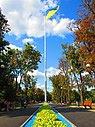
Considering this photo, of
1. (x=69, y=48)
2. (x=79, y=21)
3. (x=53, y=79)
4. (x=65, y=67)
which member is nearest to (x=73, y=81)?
(x=65, y=67)

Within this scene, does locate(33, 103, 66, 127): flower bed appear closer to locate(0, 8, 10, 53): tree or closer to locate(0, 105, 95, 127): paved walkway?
locate(0, 105, 95, 127): paved walkway

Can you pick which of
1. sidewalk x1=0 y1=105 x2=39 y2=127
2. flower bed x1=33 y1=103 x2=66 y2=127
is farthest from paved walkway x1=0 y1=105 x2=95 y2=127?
flower bed x1=33 y1=103 x2=66 y2=127

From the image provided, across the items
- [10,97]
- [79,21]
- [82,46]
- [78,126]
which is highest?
[79,21]

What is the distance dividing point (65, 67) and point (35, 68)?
1514 cm

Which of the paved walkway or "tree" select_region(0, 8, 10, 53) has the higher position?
"tree" select_region(0, 8, 10, 53)

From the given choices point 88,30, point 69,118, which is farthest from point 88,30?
point 69,118

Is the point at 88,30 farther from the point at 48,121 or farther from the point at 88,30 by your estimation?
the point at 48,121

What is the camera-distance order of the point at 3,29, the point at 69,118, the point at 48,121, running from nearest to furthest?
the point at 48,121
the point at 69,118
the point at 3,29

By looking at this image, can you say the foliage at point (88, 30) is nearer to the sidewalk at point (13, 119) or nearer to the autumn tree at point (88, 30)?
the autumn tree at point (88, 30)

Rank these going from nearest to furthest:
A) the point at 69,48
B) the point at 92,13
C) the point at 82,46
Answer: the point at 92,13
the point at 82,46
the point at 69,48

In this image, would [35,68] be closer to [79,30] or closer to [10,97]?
[10,97]

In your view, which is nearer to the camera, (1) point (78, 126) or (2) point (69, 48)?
(1) point (78, 126)

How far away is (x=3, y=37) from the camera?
40.1m

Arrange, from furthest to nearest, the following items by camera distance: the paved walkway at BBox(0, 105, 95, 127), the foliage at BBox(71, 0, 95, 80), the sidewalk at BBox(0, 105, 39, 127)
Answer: the foliage at BBox(71, 0, 95, 80) → the sidewalk at BBox(0, 105, 39, 127) → the paved walkway at BBox(0, 105, 95, 127)
